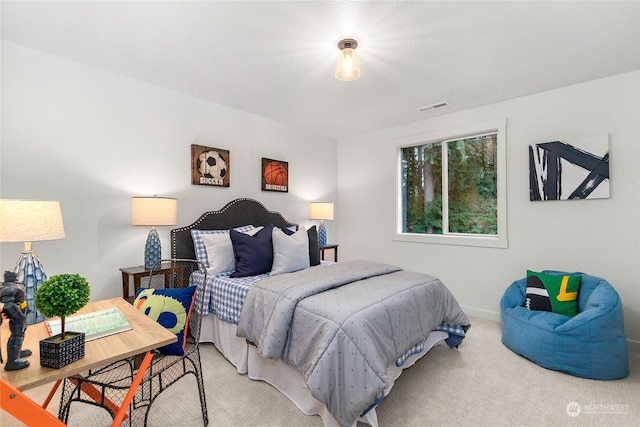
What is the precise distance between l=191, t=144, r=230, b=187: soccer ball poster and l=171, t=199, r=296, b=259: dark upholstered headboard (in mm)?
320

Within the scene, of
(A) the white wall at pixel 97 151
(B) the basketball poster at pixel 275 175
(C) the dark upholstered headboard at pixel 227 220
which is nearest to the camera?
(A) the white wall at pixel 97 151

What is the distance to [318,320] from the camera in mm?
1831

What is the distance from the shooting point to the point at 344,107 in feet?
11.9

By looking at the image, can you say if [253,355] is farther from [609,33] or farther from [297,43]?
[609,33]

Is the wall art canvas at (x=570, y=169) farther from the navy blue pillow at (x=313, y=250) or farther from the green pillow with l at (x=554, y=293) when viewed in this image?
the navy blue pillow at (x=313, y=250)

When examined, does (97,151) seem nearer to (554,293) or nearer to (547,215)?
(554,293)

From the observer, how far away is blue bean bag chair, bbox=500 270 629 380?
2.25m

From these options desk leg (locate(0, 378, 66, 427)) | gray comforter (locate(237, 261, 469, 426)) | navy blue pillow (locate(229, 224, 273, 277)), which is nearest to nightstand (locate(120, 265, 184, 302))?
navy blue pillow (locate(229, 224, 273, 277))

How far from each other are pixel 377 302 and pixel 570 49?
8.09 feet

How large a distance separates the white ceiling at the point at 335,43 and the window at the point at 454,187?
28.5 inches

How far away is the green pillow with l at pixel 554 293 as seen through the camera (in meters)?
2.70

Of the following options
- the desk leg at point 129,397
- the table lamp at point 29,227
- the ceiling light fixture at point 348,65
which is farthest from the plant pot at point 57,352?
the ceiling light fixture at point 348,65

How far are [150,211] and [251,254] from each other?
953 mm

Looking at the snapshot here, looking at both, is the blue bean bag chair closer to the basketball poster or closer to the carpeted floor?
the carpeted floor
